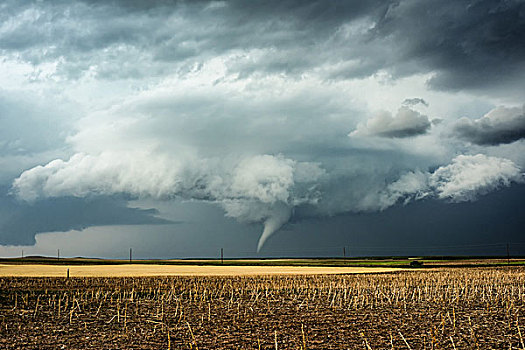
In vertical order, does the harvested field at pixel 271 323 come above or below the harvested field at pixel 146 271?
above

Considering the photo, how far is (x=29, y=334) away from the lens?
75.8 ft

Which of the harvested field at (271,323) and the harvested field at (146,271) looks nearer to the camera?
the harvested field at (271,323)

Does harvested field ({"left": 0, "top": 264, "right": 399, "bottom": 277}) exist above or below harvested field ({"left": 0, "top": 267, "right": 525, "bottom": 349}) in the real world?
below

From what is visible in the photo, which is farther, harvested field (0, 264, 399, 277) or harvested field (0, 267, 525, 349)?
harvested field (0, 264, 399, 277)

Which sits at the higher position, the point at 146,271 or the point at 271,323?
the point at 271,323

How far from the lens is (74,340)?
21766 mm

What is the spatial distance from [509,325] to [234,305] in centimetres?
1644

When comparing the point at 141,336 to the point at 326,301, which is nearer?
the point at 141,336

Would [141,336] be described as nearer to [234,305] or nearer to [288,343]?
[288,343]

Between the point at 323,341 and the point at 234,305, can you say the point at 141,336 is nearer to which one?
the point at 323,341

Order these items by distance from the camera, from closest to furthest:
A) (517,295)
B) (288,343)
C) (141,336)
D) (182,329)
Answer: (288,343), (141,336), (182,329), (517,295)

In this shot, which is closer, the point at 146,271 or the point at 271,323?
the point at 271,323

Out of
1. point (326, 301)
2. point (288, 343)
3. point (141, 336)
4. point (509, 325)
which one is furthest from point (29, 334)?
point (509, 325)

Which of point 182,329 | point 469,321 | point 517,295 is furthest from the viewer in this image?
point 517,295
